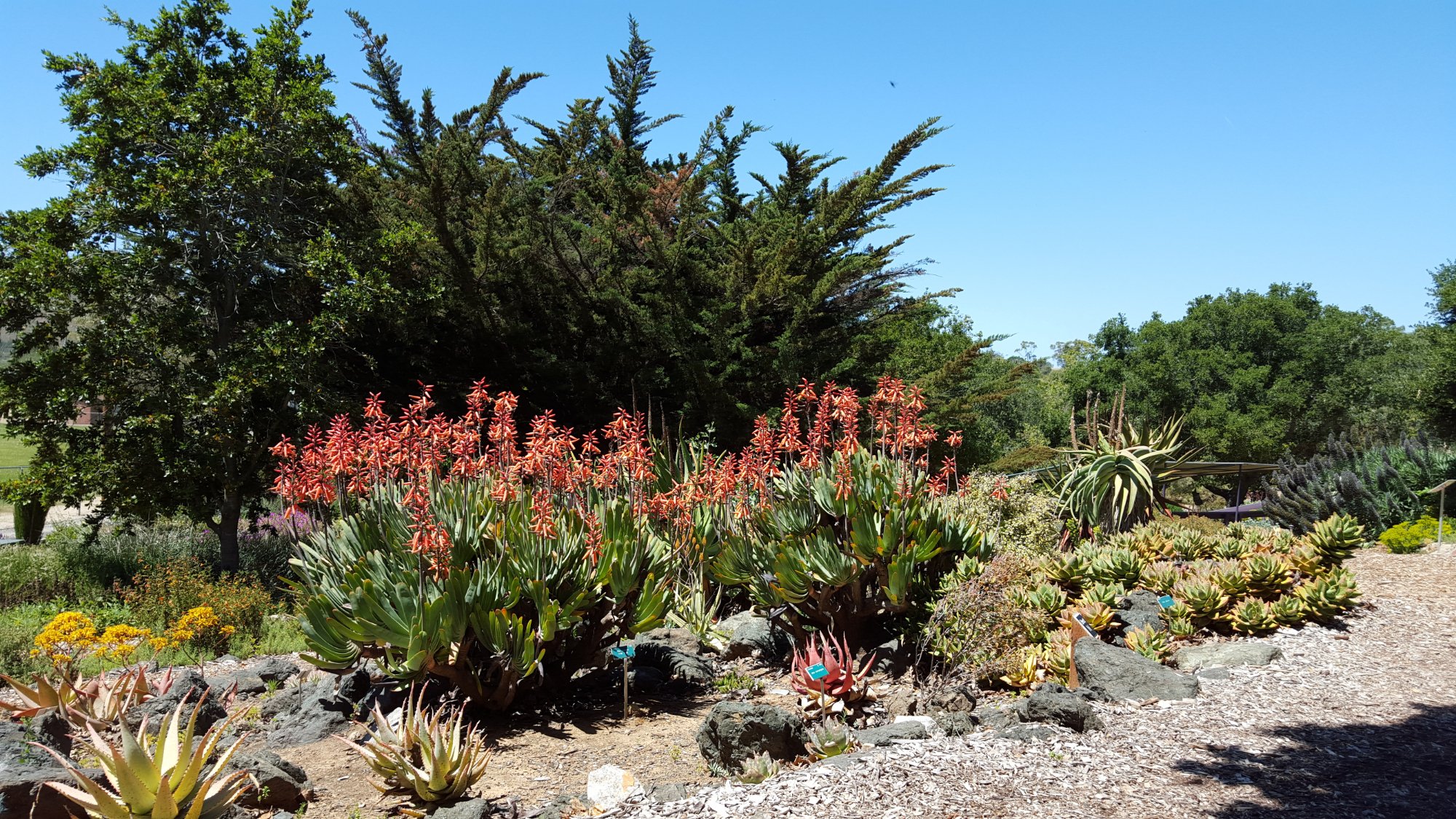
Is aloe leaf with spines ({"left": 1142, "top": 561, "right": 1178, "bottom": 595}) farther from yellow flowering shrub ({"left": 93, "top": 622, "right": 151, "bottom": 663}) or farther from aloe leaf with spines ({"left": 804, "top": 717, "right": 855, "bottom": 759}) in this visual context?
yellow flowering shrub ({"left": 93, "top": 622, "right": 151, "bottom": 663})

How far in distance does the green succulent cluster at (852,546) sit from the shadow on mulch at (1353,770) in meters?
2.36

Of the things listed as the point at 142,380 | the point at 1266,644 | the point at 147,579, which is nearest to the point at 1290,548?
the point at 1266,644

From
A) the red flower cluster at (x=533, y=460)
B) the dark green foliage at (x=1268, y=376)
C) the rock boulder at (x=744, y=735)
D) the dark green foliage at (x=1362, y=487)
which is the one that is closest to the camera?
the rock boulder at (x=744, y=735)

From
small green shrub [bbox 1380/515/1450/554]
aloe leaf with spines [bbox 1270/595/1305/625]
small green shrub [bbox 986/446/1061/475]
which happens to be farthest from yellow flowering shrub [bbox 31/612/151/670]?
small green shrub [bbox 986/446/1061/475]

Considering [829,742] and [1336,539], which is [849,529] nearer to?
[829,742]

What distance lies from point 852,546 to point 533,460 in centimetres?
231

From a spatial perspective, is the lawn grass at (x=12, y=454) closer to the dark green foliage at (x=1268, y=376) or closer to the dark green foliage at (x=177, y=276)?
the dark green foliage at (x=177, y=276)

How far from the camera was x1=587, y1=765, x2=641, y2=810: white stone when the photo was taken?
426 cm

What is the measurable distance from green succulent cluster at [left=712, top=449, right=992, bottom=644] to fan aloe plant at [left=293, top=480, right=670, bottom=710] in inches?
40.5

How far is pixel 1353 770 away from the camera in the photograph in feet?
14.1

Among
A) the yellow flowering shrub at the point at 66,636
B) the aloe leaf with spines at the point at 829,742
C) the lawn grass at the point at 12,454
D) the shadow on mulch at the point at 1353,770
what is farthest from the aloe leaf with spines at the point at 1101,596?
the lawn grass at the point at 12,454

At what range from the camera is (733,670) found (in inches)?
278

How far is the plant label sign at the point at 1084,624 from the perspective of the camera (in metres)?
5.89

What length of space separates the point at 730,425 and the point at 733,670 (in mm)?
6794
